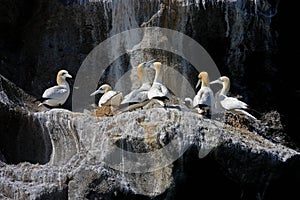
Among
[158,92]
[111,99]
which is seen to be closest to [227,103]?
[158,92]

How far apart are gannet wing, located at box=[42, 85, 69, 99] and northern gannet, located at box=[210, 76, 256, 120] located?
7.78 feet

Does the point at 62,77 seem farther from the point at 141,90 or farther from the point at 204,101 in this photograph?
the point at 204,101

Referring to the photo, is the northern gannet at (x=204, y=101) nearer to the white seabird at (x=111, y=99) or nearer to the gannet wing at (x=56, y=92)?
the white seabird at (x=111, y=99)

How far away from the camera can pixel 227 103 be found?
1520 centimetres

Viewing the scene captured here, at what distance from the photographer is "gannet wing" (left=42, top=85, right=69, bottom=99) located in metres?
15.6

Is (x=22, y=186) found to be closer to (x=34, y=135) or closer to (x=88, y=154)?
(x=88, y=154)

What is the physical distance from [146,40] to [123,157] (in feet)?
12.0

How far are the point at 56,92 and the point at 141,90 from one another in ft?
4.58

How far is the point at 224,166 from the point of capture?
14.0 meters

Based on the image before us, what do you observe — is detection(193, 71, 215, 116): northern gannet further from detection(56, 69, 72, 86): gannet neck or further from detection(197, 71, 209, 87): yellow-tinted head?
detection(56, 69, 72, 86): gannet neck

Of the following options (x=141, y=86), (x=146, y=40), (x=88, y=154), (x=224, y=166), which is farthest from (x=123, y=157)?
(x=146, y=40)

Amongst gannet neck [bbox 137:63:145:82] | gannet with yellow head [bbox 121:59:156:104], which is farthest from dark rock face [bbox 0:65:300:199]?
gannet neck [bbox 137:63:145:82]

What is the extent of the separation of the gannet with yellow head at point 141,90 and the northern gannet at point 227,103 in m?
1.10

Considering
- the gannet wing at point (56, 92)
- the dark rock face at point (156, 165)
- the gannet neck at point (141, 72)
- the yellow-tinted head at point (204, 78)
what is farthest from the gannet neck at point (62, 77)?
the yellow-tinted head at point (204, 78)
